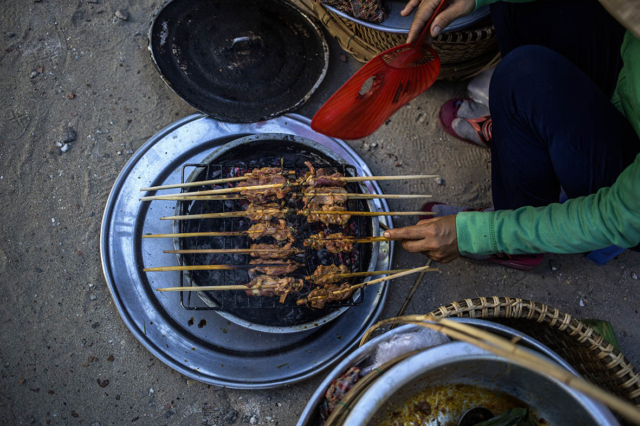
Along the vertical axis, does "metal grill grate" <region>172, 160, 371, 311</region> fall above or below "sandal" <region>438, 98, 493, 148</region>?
below

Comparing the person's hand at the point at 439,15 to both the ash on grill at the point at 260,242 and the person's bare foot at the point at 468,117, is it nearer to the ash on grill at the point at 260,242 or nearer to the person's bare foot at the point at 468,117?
the ash on grill at the point at 260,242

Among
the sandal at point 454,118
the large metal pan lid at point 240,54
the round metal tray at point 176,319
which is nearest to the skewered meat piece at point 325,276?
the round metal tray at point 176,319

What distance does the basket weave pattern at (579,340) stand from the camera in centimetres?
228

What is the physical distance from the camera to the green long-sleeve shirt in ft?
6.55

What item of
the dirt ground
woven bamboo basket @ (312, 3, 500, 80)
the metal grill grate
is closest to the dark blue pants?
woven bamboo basket @ (312, 3, 500, 80)

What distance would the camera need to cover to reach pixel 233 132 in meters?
3.69

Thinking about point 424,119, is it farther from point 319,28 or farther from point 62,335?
point 62,335

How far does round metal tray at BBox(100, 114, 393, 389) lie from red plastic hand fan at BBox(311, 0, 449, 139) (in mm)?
1225

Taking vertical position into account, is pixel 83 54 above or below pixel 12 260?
above

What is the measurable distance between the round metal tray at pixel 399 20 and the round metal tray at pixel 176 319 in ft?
6.05

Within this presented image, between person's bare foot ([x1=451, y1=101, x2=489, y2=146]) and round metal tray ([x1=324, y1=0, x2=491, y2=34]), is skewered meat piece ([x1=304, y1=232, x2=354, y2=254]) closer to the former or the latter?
round metal tray ([x1=324, y1=0, x2=491, y2=34])

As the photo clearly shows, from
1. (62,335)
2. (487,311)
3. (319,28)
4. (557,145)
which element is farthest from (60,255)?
(557,145)

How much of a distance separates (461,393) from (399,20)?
9.25ft

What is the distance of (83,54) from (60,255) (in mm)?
2033
